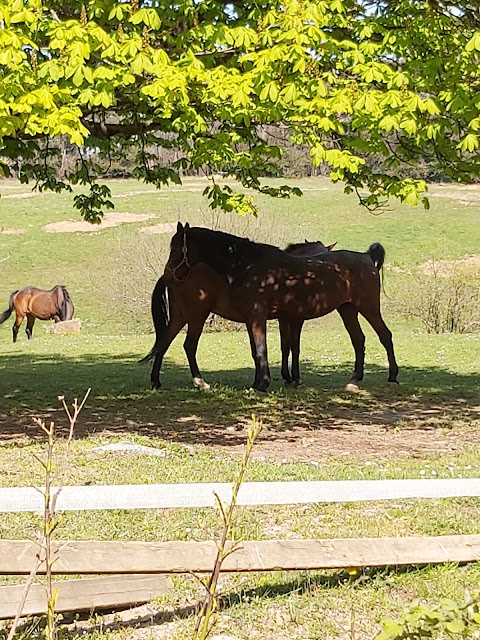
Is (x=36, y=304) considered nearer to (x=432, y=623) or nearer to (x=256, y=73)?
(x=256, y=73)

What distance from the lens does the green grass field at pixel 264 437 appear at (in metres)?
4.26

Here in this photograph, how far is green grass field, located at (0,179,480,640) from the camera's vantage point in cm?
426

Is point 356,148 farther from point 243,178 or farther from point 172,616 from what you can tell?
point 172,616

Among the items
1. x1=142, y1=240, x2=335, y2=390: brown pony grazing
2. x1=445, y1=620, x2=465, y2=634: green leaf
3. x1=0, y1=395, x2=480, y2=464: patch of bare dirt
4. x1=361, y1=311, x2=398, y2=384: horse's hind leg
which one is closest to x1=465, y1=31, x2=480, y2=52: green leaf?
x1=0, y1=395, x2=480, y2=464: patch of bare dirt

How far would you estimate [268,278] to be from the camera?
1108 centimetres

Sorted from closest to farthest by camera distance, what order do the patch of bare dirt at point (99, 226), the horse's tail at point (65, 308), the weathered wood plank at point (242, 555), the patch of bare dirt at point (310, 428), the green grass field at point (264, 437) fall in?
the weathered wood plank at point (242, 555) < the green grass field at point (264, 437) < the patch of bare dirt at point (310, 428) < the horse's tail at point (65, 308) < the patch of bare dirt at point (99, 226)

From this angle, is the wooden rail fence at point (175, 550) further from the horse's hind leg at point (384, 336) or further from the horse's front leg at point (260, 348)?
the horse's hind leg at point (384, 336)

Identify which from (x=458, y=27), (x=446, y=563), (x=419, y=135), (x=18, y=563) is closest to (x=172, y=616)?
(x=18, y=563)

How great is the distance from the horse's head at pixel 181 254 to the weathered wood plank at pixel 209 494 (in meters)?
7.05

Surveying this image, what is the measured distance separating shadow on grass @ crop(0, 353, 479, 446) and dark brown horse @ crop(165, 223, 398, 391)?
936mm

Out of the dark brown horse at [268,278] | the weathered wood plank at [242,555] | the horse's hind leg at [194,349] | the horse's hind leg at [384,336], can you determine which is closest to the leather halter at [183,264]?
the dark brown horse at [268,278]

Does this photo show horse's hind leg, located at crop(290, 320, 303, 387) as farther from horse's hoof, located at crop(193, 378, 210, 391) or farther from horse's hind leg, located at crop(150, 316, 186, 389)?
horse's hind leg, located at crop(150, 316, 186, 389)

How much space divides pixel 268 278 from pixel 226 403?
5.74ft

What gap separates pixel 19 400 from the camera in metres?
11.1
